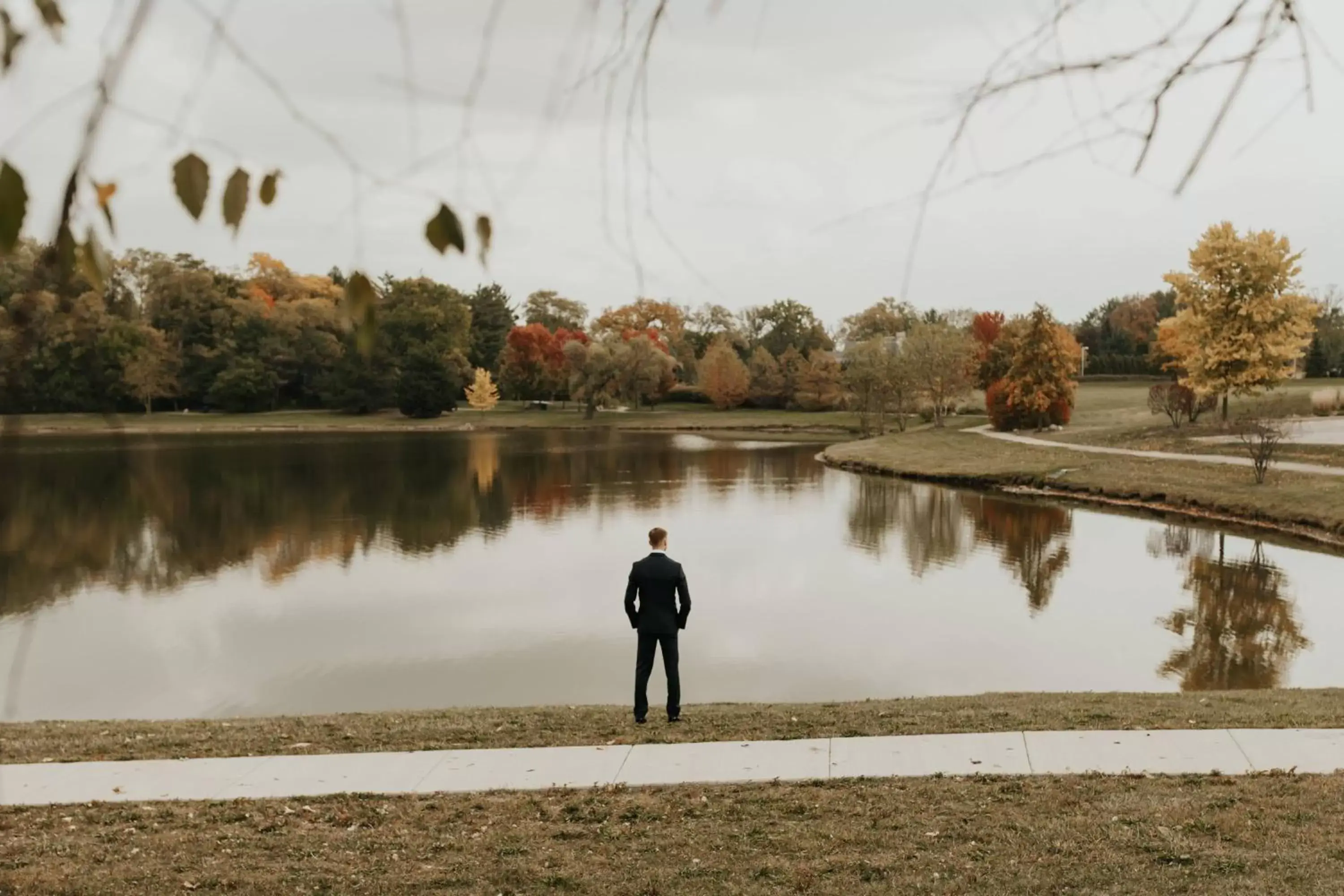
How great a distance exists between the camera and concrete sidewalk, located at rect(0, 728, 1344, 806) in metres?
7.48

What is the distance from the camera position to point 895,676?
14023mm

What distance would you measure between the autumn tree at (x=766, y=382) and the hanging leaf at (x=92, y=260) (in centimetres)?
8154

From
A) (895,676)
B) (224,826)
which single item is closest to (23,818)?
(224,826)

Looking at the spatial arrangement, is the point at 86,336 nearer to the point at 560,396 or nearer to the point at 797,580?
the point at 797,580

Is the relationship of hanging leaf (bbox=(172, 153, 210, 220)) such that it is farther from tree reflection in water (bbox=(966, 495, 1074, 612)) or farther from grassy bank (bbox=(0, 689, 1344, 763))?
tree reflection in water (bbox=(966, 495, 1074, 612))

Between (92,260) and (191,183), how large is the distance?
285 millimetres

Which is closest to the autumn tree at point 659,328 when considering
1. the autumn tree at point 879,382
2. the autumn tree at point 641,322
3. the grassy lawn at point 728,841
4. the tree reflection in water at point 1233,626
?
the autumn tree at point 641,322

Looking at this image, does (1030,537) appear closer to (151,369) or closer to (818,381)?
(151,369)

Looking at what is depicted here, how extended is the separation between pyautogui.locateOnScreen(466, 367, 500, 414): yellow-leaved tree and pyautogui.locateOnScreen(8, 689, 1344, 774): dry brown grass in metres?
74.0

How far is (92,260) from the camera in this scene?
1.97 meters

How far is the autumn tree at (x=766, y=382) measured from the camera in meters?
83.4

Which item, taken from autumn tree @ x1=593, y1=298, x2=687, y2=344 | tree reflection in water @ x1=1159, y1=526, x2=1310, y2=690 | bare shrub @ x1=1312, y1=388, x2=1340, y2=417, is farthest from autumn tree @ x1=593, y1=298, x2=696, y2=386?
tree reflection in water @ x1=1159, y1=526, x2=1310, y2=690

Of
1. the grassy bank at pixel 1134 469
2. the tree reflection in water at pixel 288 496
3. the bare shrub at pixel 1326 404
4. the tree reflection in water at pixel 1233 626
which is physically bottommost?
the tree reflection in water at pixel 1233 626

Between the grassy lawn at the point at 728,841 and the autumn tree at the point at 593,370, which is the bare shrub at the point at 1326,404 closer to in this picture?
the grassy lawn at the point at 728,841
